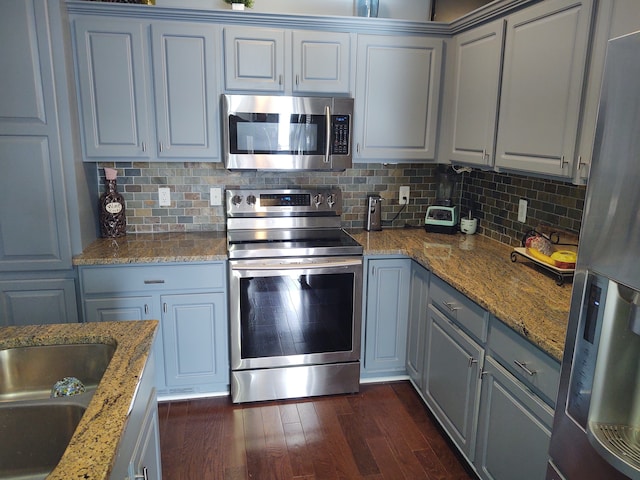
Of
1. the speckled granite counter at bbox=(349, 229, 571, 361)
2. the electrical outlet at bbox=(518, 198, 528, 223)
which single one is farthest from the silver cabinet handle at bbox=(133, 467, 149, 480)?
the electrical outlet at bbox=(518, 198, 528, 223)

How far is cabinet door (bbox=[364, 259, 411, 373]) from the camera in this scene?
276 centimetres

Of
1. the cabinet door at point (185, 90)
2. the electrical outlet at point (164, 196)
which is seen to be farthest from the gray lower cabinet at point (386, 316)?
the electrical outlet at point (164, 196)

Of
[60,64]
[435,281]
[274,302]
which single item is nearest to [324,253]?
[274,302]

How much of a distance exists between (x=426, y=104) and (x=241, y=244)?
139 cm

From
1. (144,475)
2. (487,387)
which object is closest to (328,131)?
(487,387)

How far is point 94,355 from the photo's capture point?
142 cm

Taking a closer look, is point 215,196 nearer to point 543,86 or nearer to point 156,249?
point 156,249

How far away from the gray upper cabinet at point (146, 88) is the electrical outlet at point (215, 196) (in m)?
0.35

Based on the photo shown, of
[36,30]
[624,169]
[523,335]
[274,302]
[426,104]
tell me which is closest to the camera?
[624,169]

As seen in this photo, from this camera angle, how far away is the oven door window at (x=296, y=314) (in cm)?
261

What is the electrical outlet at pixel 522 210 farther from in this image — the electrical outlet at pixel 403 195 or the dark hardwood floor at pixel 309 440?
the dark hardwood floor at pixel 309 440

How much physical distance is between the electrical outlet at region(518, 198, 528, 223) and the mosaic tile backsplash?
0.09ft

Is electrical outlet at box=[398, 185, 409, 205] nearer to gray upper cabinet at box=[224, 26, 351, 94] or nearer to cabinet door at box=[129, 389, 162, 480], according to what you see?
gray upper cabinet at box=[224, 26, 351, 94]

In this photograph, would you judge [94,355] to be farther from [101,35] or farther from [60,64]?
[101,35]
